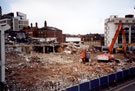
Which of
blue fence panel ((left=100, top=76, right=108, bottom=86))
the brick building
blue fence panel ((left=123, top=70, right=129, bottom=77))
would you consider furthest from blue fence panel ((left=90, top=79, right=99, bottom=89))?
the brick building

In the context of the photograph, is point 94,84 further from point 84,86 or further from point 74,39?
point 74,39

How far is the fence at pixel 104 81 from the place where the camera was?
13094 millimetres

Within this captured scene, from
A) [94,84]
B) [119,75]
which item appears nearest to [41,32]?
[119,75]

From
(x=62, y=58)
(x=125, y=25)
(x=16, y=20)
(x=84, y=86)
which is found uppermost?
(x=16, y=20)

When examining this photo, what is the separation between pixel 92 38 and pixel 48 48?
31.0 meters

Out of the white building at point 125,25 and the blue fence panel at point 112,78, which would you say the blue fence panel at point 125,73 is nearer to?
the blue fence panel at point 112,78

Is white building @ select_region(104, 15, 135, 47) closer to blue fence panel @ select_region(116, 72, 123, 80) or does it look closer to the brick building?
the brick building

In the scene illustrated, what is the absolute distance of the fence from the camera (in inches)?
516

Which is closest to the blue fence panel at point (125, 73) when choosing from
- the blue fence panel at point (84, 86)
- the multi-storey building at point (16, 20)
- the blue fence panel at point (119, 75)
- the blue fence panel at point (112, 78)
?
the blue fence panel at point (119, 75)

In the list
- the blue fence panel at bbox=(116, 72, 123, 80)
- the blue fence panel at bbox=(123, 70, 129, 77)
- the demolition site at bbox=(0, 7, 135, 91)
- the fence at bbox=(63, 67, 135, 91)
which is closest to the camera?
the fence at bbox=(63, 67, 135, 91)

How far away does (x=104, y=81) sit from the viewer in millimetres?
15727

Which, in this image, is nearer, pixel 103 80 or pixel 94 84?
pixel 94 84

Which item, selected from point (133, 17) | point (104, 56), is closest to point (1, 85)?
point (104, 56)

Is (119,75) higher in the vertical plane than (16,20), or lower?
lower
